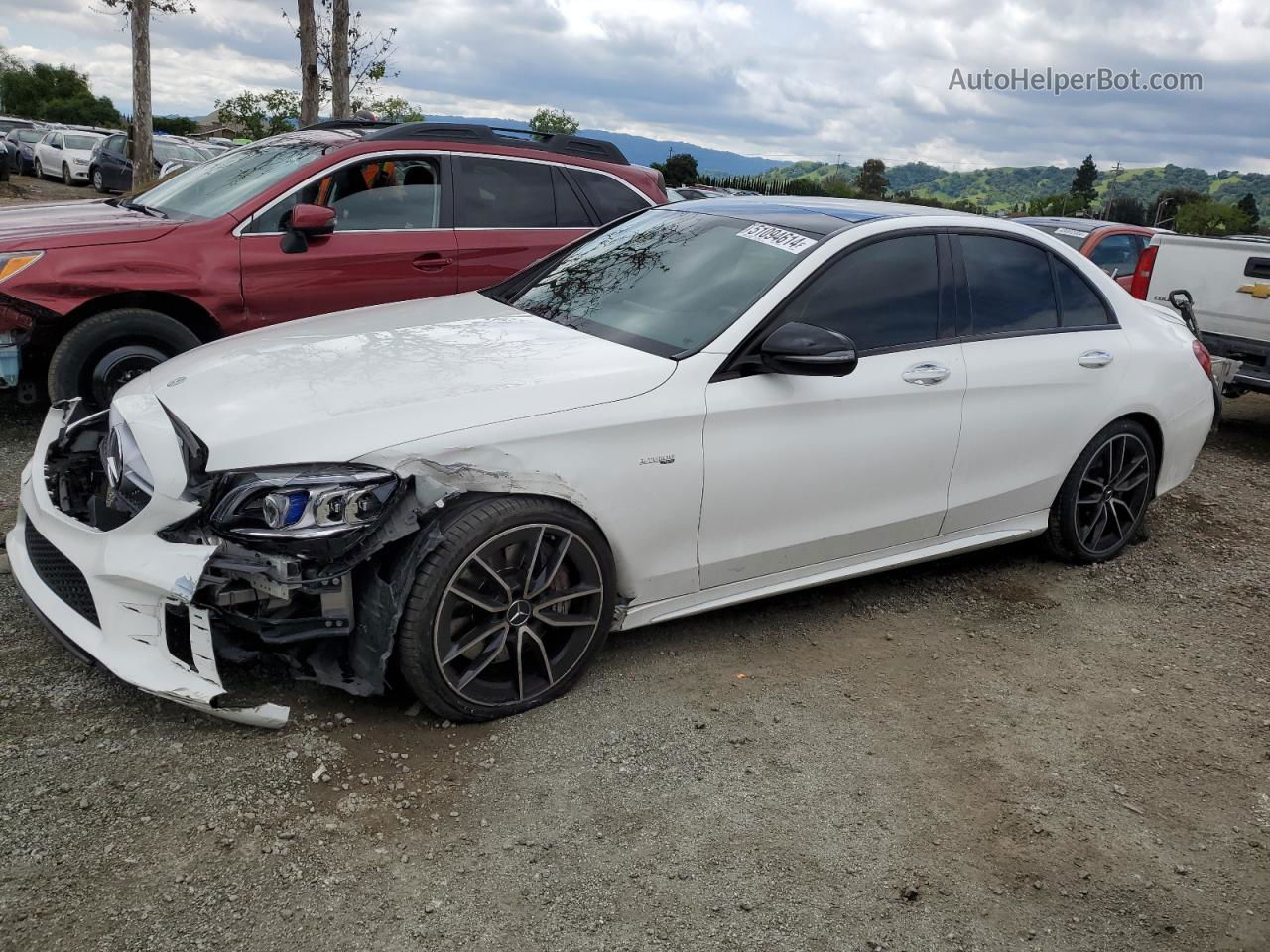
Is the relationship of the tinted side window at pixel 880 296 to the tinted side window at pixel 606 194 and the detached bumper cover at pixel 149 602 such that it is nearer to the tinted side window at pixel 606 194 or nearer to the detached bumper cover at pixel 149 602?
the detached bumper cover at pixel 149 602

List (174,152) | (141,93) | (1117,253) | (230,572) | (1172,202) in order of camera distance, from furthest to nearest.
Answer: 1. (1172,202)
2. (174,152)
3. (141,93)
4. (1117,253)
5. (230,572)

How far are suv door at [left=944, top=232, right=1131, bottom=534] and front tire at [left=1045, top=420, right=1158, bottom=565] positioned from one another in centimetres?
11

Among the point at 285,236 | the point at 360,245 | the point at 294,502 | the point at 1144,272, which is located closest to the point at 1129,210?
the point at 1144,272

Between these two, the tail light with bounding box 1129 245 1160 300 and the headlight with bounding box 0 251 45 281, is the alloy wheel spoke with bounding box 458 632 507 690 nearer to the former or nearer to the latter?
the headlight with bounding box 0 251 45 281

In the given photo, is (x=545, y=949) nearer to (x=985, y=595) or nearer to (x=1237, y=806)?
(x=1237, y=806)

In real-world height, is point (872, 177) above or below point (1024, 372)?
above

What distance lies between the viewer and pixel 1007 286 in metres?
4.50

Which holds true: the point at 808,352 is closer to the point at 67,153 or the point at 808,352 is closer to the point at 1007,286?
the point at 1007,286

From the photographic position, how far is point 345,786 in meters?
2.98

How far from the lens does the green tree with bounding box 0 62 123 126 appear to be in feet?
246

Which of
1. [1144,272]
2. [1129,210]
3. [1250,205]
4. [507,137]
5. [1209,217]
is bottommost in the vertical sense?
[1144,272]

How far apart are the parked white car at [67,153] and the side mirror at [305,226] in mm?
27273

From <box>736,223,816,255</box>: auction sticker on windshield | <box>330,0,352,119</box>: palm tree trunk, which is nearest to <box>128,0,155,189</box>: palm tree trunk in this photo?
<box>330,0,352,119</box>: palm tree trunk

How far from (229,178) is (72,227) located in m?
1.00
